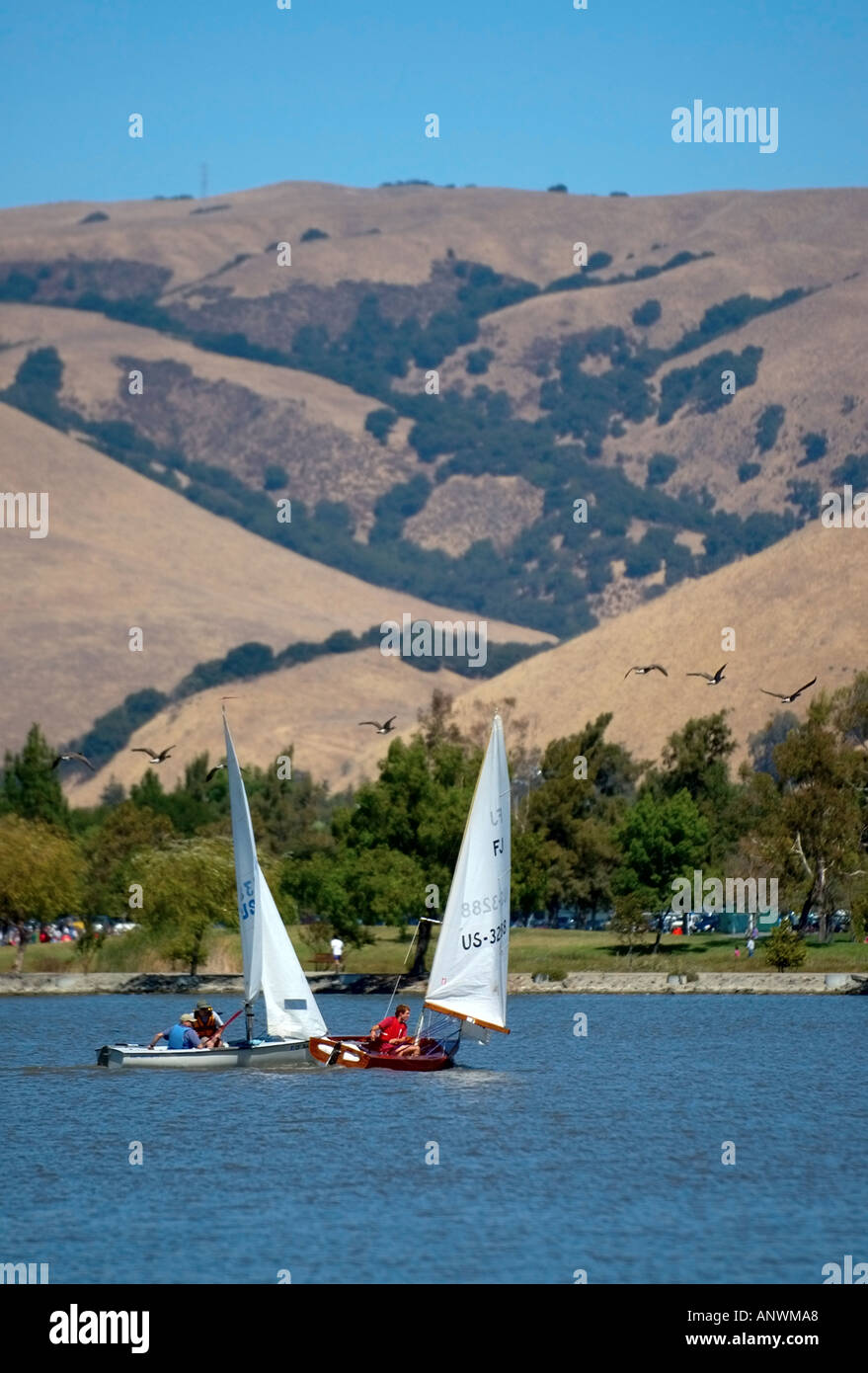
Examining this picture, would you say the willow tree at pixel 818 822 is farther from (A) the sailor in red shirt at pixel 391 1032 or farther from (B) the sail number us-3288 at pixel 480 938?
(B) the sail number us-3288 at pixel 480 938

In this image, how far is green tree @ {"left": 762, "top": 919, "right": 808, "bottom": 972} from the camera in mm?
89125

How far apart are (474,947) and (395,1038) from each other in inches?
122

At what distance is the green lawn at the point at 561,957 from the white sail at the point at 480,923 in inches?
1454

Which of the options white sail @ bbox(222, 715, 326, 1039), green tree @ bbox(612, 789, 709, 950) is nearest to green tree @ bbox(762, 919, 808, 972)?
green tree @ bbox(612, 789, 709, 950)

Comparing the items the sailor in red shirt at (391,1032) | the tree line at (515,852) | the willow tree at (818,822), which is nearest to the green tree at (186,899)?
the tree line at (515,852)

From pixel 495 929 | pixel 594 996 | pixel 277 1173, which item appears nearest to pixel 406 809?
pixel 594 996

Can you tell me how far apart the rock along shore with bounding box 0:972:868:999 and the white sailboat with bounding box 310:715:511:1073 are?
1283 inches

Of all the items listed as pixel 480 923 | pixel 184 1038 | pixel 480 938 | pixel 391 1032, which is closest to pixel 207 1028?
pixel 184 1038

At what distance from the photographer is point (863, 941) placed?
98625mm

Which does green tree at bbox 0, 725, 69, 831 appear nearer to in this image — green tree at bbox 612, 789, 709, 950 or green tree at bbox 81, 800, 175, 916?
green tree at bbox 81, 800, 175, 916

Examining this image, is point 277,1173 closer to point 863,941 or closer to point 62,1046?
point 62,1046

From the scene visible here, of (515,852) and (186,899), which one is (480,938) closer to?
(186,899)
